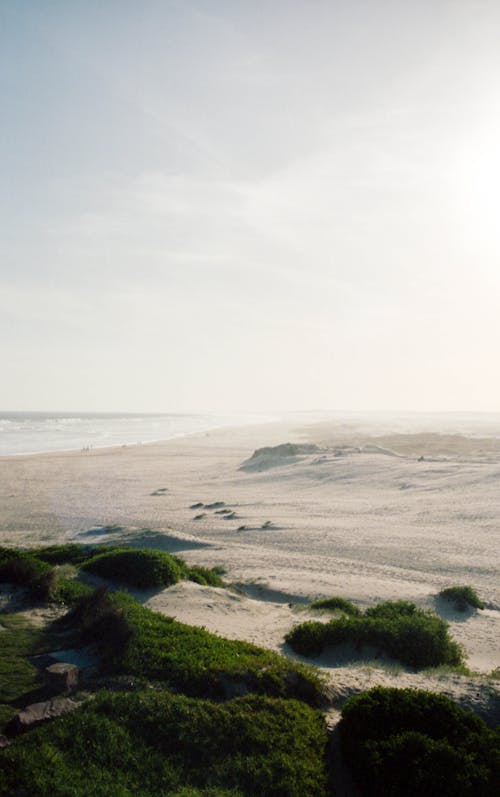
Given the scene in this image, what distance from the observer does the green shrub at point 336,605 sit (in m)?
13.9

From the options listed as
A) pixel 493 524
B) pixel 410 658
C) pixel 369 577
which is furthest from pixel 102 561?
pixel 493 524

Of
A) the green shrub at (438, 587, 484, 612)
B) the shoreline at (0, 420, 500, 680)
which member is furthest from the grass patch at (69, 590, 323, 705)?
the green shrub at (438, 587, 484, 612)

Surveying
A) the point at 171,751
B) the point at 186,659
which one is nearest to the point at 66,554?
the point at 186,659

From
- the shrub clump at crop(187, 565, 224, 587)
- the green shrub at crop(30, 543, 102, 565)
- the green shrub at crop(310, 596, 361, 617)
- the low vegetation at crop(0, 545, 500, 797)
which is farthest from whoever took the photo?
the green shrub at crop(30, 543, 102, 565)

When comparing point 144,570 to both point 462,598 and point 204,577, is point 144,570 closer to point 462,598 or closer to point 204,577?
point 204,577

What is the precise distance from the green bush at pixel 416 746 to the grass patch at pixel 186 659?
1184mm

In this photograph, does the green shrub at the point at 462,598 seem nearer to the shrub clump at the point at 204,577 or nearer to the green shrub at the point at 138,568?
the shrub clump at the point at 204,577

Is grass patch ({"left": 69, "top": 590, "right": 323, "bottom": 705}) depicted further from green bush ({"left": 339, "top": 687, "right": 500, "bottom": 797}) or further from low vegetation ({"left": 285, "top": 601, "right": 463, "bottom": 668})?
low vegetation ({"left": 285, "top": 601, "right": 463, "bottom": 668})

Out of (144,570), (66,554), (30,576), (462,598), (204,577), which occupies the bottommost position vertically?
(462,598)

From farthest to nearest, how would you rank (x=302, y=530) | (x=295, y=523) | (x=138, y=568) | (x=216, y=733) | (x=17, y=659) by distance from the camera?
(x=295, y=523) → (x=302, y=530) → (x=138, y=568) → (x=17, y=659) → (x=216, y=733)

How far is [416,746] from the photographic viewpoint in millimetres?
6637

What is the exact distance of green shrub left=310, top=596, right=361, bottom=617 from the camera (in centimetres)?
1388

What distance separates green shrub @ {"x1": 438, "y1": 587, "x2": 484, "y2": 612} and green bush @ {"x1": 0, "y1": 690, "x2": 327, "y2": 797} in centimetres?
808

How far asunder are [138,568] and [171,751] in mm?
8942
